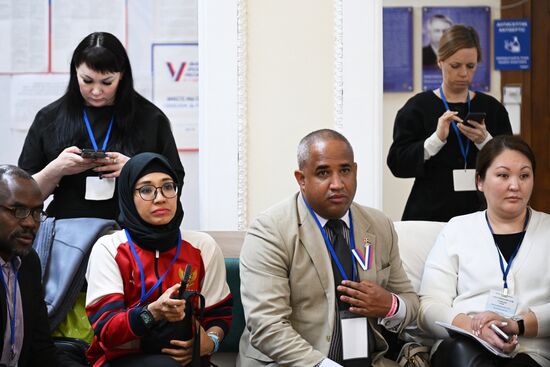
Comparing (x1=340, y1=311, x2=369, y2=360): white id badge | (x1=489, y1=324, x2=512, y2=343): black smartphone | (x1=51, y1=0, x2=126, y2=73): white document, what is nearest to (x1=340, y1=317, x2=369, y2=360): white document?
(x1=340, y1=311, x2=369, y2=360): white id badge

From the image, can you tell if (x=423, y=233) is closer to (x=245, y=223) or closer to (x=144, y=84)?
(x=245, y=223)

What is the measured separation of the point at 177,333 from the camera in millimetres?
2926

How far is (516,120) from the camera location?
4.60 metres

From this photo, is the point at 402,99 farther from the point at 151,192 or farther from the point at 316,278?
the point at 151,192

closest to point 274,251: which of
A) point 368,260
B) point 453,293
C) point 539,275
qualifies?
point 368,260

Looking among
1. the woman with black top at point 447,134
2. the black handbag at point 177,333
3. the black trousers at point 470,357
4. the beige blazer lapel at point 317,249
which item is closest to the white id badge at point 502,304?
the black trousers at point 470,357

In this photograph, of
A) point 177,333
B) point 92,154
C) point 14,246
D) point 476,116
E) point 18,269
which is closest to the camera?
point 14,246

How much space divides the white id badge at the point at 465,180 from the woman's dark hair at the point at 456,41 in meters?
0.69

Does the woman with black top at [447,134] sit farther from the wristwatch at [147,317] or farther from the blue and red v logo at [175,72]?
the wristwatch at [147,317]

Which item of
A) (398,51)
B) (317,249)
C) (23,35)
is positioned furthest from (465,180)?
(23,35)

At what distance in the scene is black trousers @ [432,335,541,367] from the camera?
9.73ft

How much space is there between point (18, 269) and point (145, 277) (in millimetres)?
488

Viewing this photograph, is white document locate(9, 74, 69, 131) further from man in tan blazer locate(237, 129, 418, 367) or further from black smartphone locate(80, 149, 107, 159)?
man in tan blazer locate(237, 129, 418, 367)

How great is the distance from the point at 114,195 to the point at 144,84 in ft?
4.16
